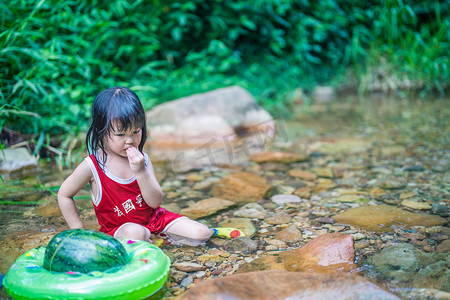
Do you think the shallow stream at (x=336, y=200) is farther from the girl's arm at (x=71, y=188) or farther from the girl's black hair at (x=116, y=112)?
the girl's black hair at (x=116, y=112)

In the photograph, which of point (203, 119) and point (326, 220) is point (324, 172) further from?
point (203, 119)

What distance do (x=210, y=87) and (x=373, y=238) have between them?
364 centimetres

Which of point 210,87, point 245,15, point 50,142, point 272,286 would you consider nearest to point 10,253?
point 272,286

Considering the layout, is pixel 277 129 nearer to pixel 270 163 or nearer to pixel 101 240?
pixel 270 163

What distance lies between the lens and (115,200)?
1967mm

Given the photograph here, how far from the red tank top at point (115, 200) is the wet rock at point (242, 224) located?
0.48 meters

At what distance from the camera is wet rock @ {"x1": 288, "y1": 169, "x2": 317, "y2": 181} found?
121 inches

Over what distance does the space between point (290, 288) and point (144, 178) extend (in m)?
0.84

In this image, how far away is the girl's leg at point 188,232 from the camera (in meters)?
2.01

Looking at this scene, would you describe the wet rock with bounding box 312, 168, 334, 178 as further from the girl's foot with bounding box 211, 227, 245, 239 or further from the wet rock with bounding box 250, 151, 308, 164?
the girl's foot with bounding box 211, 227, 245, 239

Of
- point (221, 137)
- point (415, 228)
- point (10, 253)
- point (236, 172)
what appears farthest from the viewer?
point (221, 137)

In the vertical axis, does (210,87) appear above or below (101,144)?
below

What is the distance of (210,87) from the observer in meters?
5.28

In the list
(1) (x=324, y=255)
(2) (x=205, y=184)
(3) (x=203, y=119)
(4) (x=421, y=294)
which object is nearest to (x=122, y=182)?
(1) (x=324, y=255)
